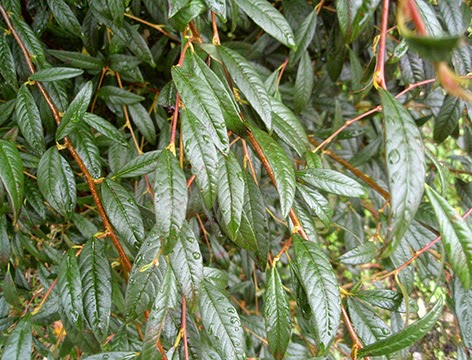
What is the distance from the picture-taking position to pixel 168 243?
65 cm

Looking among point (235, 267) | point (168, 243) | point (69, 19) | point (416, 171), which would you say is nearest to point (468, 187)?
point (235, 267)

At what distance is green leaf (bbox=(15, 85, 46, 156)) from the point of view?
3.24ft

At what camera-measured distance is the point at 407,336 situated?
69 centimetres

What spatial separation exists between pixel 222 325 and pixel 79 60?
2.57ft

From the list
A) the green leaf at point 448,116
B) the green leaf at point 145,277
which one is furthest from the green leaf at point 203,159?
the green leaf at point 448,116

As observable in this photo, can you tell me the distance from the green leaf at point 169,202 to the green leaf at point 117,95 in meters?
0.57

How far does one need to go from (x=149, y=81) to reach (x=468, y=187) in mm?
1047

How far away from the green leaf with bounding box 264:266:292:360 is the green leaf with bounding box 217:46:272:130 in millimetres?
279

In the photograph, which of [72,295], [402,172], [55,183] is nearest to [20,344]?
[72,295]

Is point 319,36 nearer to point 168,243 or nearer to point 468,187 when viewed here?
point 468,187

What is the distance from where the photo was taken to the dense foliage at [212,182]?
672mm

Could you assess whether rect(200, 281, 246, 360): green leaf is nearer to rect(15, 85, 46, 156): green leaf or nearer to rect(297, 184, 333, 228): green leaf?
rect(297, 184, 333, 228): green leaf

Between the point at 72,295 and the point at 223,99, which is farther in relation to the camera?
the point at 72,295

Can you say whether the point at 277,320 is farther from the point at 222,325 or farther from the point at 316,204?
the point at 316,204
